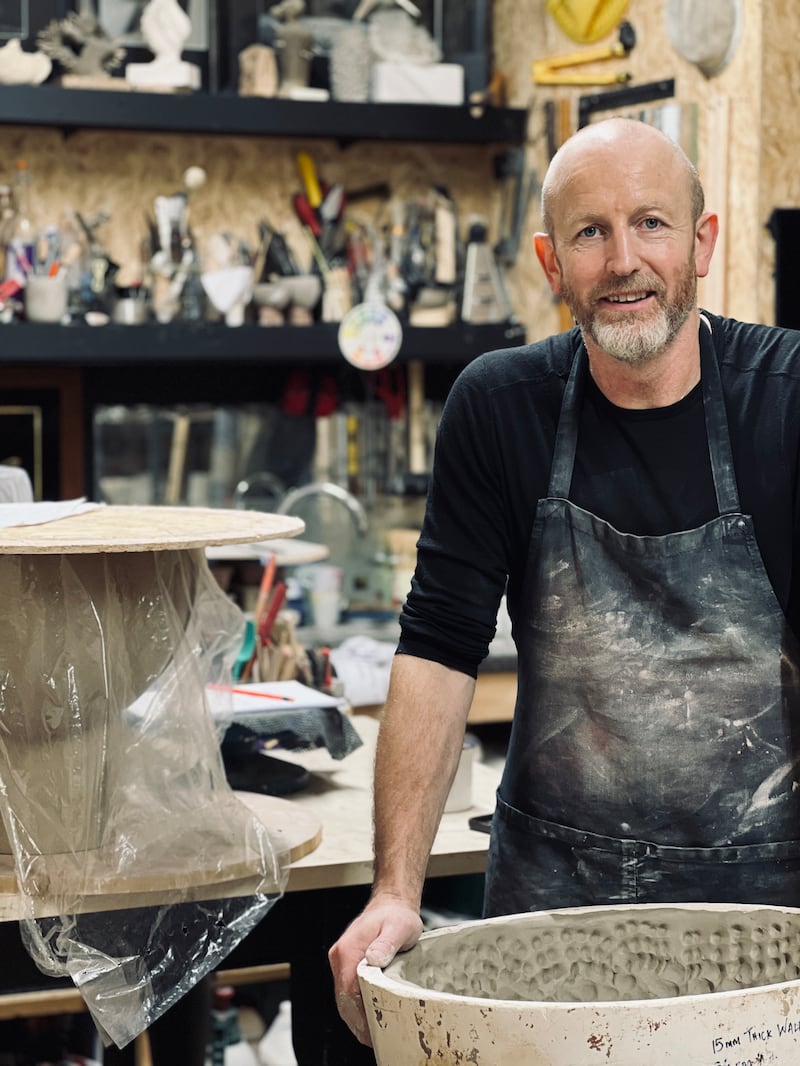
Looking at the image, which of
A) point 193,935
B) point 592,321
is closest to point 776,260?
point 592,321

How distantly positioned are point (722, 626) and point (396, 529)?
3.34 metres

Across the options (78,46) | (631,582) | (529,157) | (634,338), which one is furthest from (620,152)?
(529,157)

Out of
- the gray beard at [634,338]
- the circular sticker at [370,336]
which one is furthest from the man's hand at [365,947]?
the circular sticker at [370,336]

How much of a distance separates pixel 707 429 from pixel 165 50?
3.17 meters

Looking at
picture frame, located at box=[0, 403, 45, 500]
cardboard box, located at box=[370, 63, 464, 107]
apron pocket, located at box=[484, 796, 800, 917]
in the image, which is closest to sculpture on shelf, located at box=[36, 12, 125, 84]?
cardboard box, located at box=[370, 63, 464, 107]

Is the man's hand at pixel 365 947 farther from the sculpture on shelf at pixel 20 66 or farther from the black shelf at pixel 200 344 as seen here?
the sculpture on shelf at pixel 20 66

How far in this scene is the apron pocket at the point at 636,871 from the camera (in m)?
1.72

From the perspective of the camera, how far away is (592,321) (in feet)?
5.65

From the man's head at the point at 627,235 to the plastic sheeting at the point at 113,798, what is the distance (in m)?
0.66

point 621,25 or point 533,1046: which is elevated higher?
point 621,25

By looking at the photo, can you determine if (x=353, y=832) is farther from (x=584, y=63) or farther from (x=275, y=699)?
(x=584, y=63)

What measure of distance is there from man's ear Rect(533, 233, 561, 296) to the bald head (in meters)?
0.03

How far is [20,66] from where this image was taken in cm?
431

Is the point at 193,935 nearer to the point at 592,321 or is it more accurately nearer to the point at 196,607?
the point at 196,607
